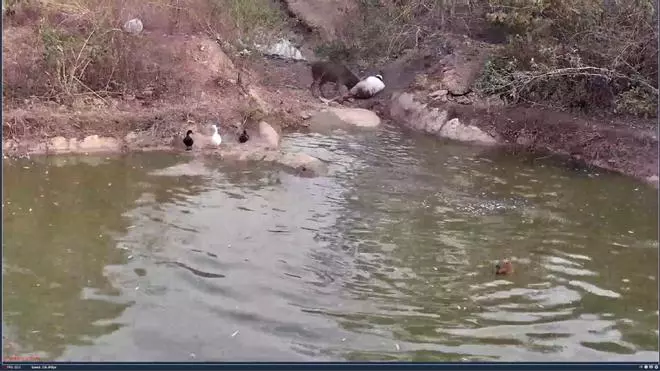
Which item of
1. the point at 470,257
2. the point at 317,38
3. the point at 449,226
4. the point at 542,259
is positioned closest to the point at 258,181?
the point at 449,226

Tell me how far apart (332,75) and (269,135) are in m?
5.04

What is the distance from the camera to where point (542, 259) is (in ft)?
25.1

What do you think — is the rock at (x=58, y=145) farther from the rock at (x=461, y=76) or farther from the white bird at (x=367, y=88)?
the rock at (x=461, y=76)

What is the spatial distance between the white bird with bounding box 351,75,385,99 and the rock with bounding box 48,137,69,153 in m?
7.41

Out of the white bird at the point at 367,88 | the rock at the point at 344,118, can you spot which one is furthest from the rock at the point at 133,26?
the white bird at the point at 367,88

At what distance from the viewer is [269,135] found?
495 inches

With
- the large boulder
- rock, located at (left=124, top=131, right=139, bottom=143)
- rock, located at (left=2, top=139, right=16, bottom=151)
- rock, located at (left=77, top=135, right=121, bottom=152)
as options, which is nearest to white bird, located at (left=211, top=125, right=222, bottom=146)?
rock, located at (left=124, top=131, right=139, bottom=143)

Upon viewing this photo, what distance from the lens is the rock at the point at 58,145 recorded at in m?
11.2

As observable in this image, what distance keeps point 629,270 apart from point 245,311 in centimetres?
431

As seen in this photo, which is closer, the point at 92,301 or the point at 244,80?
the point at 92,301

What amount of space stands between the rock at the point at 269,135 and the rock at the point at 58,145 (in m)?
3.46

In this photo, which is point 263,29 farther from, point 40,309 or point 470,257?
point 40,309

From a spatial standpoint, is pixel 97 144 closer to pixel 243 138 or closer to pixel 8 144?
pixel 8 144

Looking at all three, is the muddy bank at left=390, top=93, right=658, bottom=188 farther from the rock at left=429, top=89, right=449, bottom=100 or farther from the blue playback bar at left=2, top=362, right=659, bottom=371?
the blue playback bar at left=2, top=362, right=659, bottom=371
